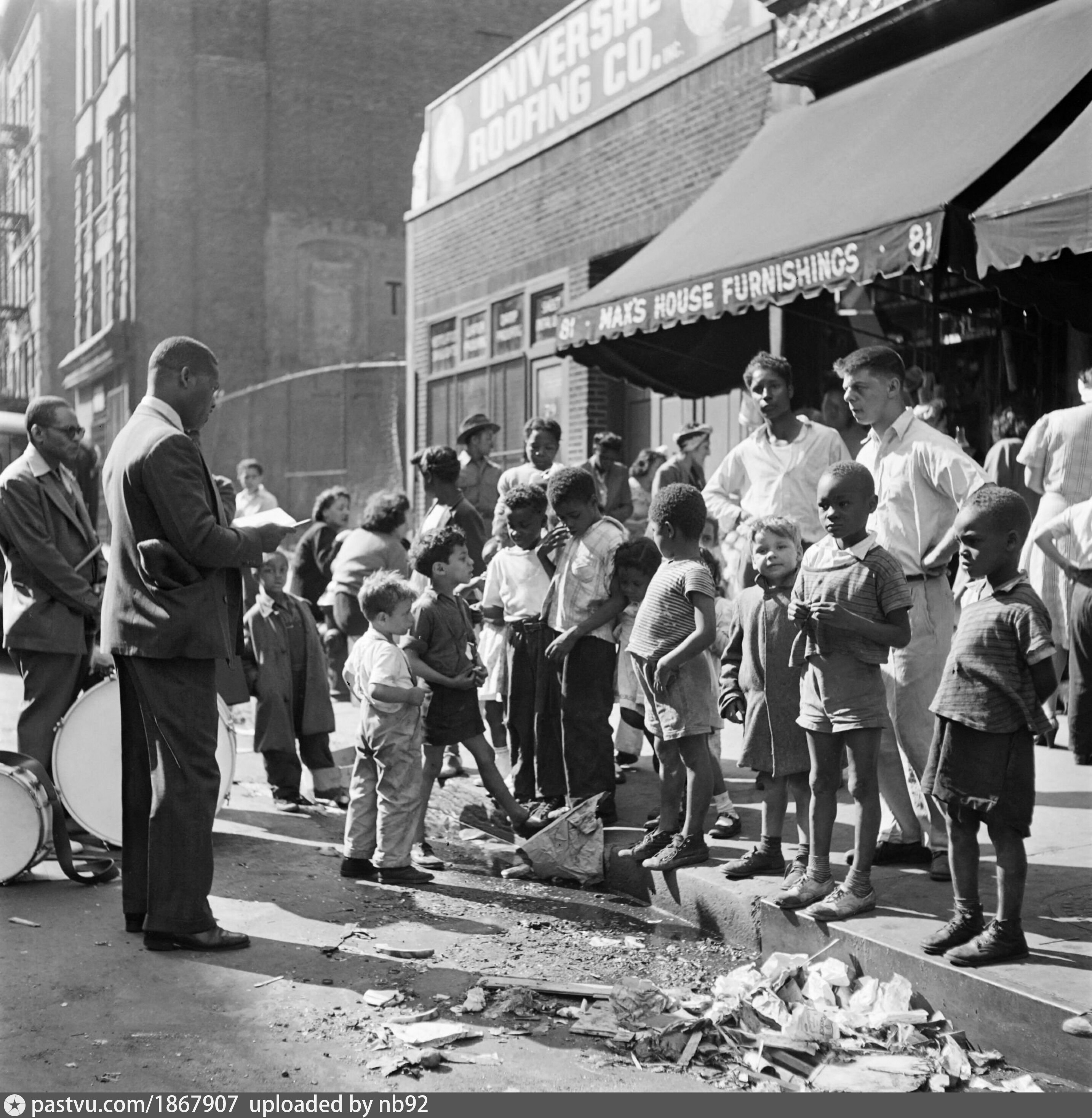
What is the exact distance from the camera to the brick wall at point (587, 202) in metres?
12.1

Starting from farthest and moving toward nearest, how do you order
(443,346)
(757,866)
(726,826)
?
(443,346), (726,826), (757,866)

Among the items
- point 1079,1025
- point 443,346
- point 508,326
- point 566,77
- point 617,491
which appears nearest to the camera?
point 1079,1025

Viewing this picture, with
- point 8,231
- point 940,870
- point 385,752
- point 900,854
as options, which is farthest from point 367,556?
point 8,231

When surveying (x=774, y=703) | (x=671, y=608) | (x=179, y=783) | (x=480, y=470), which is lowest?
(x=179, y=783)

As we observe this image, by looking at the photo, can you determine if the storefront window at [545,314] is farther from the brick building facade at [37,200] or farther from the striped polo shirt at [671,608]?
the striped polo shirt at [671,608]

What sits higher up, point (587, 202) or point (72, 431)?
point (587, 202)

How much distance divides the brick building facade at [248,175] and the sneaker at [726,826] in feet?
26.5

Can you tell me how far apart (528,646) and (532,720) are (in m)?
0.39

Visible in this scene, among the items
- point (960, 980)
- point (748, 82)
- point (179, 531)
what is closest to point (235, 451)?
point (748, 82)

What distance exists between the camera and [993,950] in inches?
150

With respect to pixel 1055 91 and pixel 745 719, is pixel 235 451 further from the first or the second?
pixel 745 719

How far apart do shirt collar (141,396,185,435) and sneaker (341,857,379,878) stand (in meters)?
2.06

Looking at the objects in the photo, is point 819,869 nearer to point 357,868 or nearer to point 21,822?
point 357,868

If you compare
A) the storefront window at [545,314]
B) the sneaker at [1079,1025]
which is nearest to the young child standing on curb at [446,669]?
the sneaker at [1079,1025]
